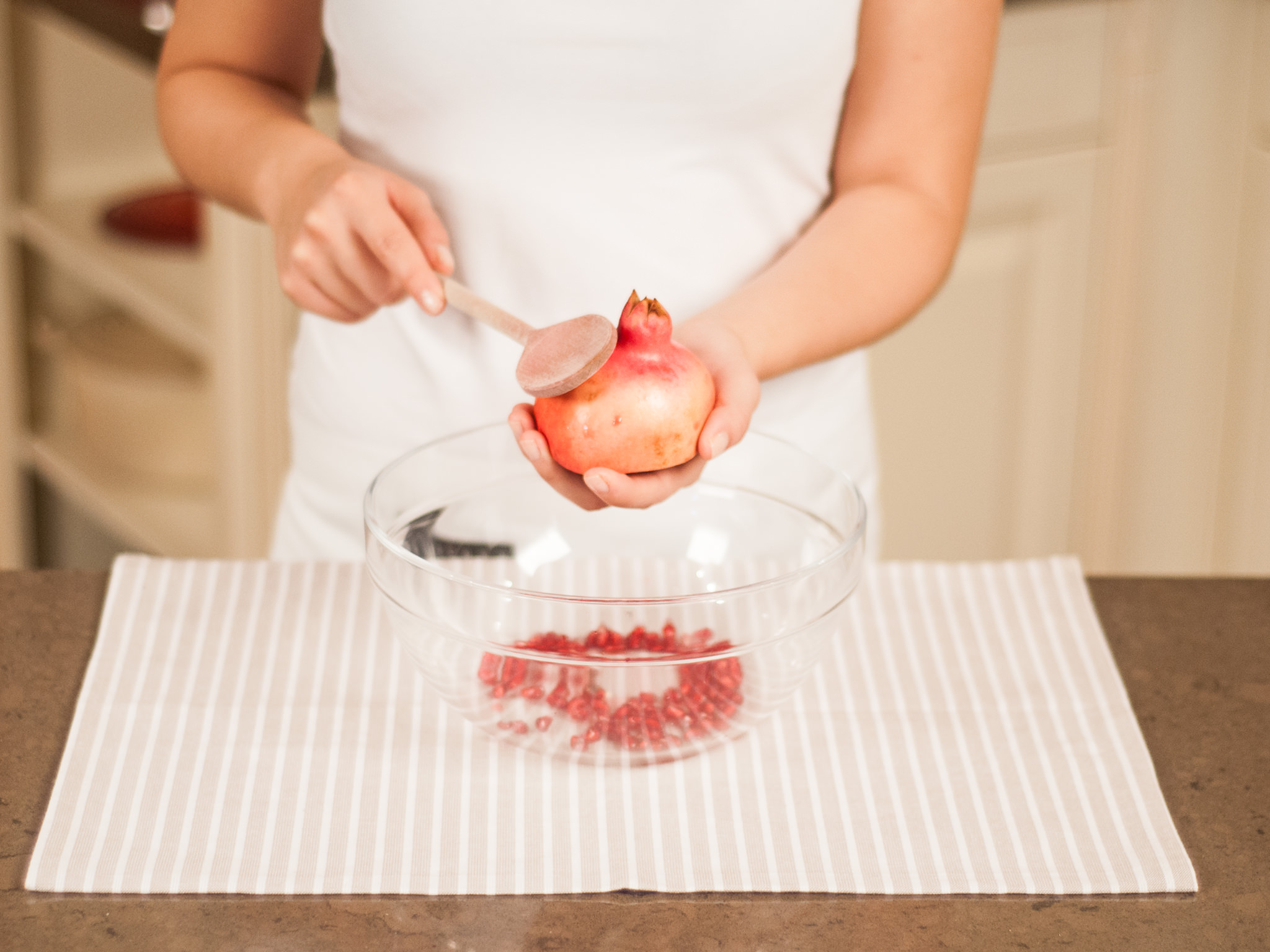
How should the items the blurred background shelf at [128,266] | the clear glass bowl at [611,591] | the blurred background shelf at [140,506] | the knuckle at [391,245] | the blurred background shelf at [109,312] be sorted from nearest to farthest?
1. the clear glass bowl at [611,591]
2. the knuckle at [391,245]
3. the blurred background shelf at [109,312]
4. the blurred background shelf at [128,266]
5. the blurred background shelf at [140,506]

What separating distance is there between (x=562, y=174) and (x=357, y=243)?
0.66ft

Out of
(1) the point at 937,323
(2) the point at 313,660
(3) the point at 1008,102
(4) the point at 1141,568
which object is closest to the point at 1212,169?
(3) the point at 1008,102

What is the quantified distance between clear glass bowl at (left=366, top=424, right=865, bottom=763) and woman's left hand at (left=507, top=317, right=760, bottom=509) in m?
0.06

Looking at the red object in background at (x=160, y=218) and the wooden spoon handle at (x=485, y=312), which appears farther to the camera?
the red object in background at (x=160, y=218)

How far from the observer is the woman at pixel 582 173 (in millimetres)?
927

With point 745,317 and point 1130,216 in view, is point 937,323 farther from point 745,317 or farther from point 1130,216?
point 745,317

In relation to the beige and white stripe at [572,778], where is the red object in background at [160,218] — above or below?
below

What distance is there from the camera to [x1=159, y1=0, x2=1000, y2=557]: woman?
0.93 m

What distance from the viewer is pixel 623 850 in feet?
2.13

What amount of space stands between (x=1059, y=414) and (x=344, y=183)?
137 centimetres

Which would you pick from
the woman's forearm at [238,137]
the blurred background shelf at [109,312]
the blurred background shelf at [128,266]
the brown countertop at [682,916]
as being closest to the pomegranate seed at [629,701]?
the brown countertop at [682,916]

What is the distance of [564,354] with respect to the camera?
710 millimetres

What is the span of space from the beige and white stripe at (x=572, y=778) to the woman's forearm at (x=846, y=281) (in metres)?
0.20

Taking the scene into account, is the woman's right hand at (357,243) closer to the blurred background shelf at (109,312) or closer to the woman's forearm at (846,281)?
the woman's forearm at (846,281)
